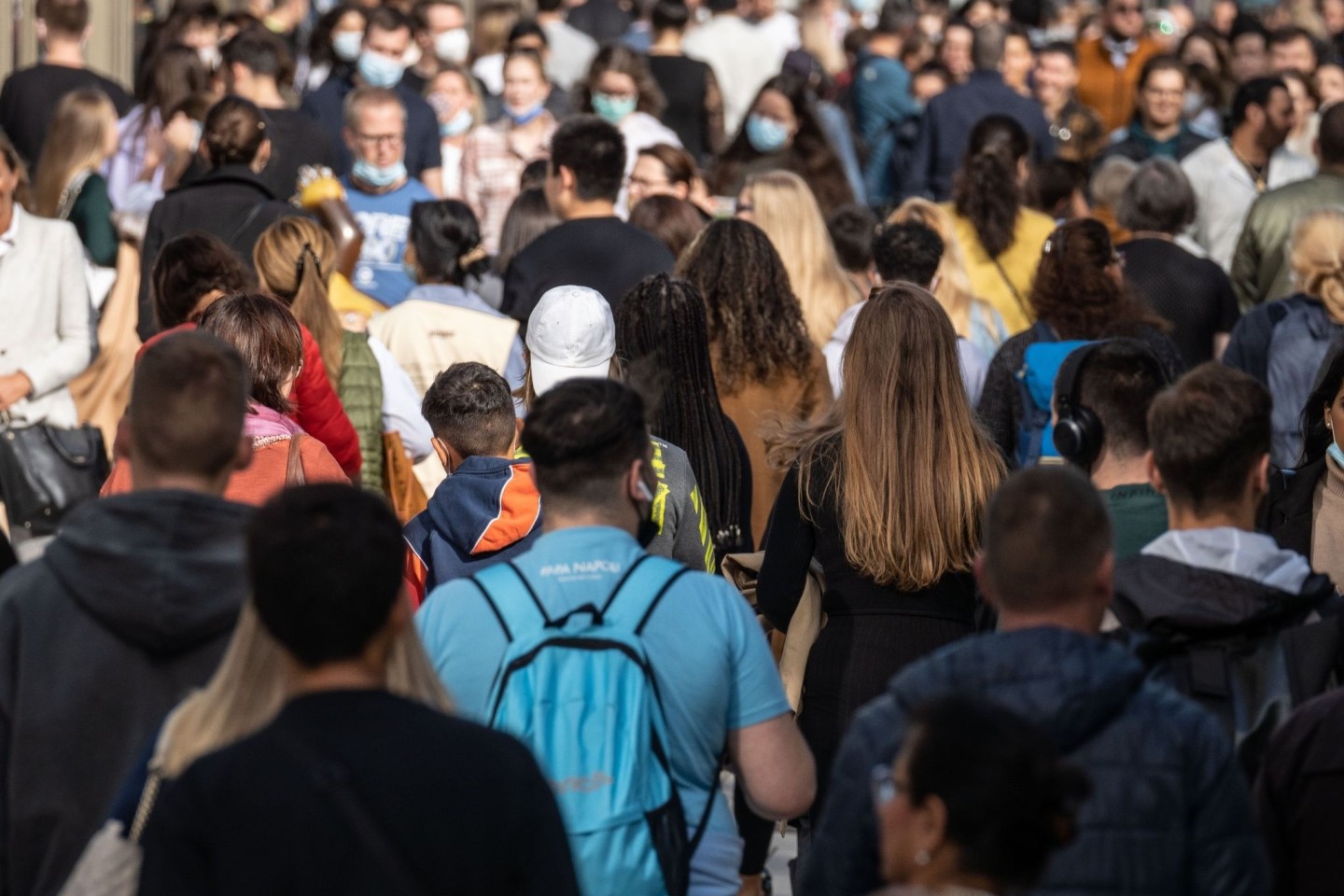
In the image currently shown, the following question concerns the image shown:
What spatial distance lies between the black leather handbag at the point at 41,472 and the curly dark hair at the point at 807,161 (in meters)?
4.46

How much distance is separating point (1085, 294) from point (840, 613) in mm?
2430

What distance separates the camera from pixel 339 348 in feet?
21.1

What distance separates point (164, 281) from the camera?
6039 mm

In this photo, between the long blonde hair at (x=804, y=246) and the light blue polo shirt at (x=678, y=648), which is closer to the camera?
the light blue polo shirt at (x=678, y=648)

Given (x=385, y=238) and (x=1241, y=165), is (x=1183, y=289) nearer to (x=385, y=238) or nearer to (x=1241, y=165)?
(x=1241, y=165)

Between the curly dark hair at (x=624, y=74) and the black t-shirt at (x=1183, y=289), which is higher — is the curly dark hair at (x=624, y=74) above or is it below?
above

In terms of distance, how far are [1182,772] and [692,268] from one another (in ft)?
12.7

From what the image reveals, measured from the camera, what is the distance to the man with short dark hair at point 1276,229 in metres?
8.91

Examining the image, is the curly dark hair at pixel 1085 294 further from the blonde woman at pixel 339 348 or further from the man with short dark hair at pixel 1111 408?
the blonde woman at pixel 339 348

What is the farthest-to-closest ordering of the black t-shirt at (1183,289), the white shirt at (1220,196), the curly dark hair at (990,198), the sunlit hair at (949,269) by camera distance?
the white shirt at (1220,196) → the curly dark hair at (990,198) → the black t-shirt at (1183,289) → the sunlit hair at (949,269)

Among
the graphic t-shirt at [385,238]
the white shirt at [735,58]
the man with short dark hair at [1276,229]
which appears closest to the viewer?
the graphic t-shirt at [385,238]

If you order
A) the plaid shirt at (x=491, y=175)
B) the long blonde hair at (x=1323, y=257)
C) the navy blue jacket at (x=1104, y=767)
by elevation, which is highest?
the plaid shirt at (x=491, y=175)

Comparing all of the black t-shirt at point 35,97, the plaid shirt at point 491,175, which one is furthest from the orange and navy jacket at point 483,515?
the black t-shirt at point 35,97

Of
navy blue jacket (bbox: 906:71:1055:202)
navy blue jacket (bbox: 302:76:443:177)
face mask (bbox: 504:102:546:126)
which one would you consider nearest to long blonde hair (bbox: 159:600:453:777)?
navy blue jacket (bbox: 302:76:443:177)
